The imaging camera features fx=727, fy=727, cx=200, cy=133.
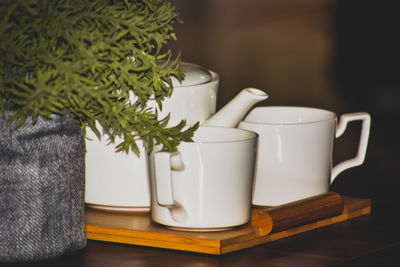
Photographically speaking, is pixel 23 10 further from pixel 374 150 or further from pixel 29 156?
pixel 374 150

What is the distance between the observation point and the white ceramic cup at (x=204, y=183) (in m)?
0.68

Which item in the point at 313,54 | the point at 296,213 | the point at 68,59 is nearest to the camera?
the point at 68,59

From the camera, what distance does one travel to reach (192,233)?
70 centimetres

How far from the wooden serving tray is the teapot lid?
0.15m

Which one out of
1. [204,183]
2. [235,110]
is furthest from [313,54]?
[204,183]

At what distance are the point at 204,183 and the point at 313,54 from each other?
2.30m

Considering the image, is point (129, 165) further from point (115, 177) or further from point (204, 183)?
point (204, 183)

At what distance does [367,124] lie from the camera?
88 cm

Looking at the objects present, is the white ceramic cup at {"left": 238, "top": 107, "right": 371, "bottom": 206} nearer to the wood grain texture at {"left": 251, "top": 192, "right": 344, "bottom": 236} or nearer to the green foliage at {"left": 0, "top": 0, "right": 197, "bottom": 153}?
the wood grain texture at {"left": 251, "top": 192, "right": 344, "bottom": 236}

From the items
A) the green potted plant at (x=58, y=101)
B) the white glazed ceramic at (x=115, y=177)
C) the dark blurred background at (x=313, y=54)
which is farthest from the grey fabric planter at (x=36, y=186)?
the dark blurred background at (x=313, y=54)

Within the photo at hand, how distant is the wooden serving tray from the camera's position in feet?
2.23

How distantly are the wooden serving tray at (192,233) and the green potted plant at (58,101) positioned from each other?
0.15ft

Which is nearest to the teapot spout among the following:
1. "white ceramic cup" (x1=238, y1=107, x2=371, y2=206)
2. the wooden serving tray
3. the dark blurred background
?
"white ceramic cup" (x1=238, y1=107, x2=371, y2=206)

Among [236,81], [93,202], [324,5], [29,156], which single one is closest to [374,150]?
[236,81]
